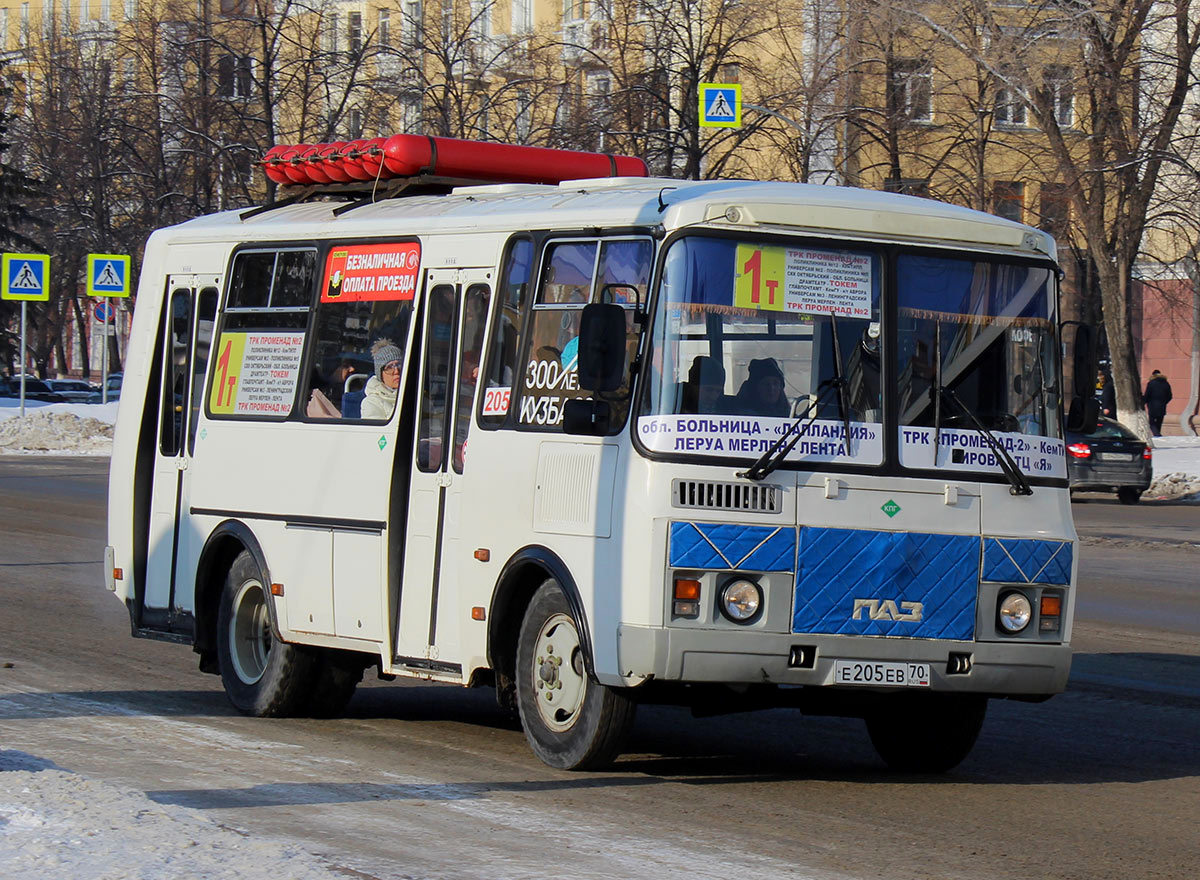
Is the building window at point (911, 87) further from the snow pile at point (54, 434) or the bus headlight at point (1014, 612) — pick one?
the bus headlight at point (1014, 612)

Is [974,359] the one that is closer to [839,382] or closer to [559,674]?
[839,382]

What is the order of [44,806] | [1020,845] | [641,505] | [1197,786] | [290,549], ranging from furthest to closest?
[290,549] < [1197,786] < [641,505] < [1020,845] < [44,806]

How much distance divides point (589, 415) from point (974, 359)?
5.62ft

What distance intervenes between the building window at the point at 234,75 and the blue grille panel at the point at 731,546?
36.3m

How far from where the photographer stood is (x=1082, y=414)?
9023mm

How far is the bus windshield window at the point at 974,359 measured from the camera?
324 inches

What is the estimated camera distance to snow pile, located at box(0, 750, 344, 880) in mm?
5695

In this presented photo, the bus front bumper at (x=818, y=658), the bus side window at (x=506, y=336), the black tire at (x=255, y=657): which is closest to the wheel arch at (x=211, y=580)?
the black tire at (x=255, y=657)

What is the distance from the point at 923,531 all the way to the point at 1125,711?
3.05 metres

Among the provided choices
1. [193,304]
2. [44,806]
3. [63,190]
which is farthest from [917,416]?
[63,190]

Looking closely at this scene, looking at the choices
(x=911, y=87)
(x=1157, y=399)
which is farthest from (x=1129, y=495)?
(x=1157, y=399)

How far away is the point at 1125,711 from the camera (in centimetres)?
1050

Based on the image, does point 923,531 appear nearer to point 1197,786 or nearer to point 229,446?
point 1197,786

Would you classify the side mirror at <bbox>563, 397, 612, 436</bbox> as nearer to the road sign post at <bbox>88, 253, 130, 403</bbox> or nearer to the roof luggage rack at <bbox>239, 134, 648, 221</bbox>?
the roof luggage rack at <bbox>239, 134, 648, 221</bbox>
